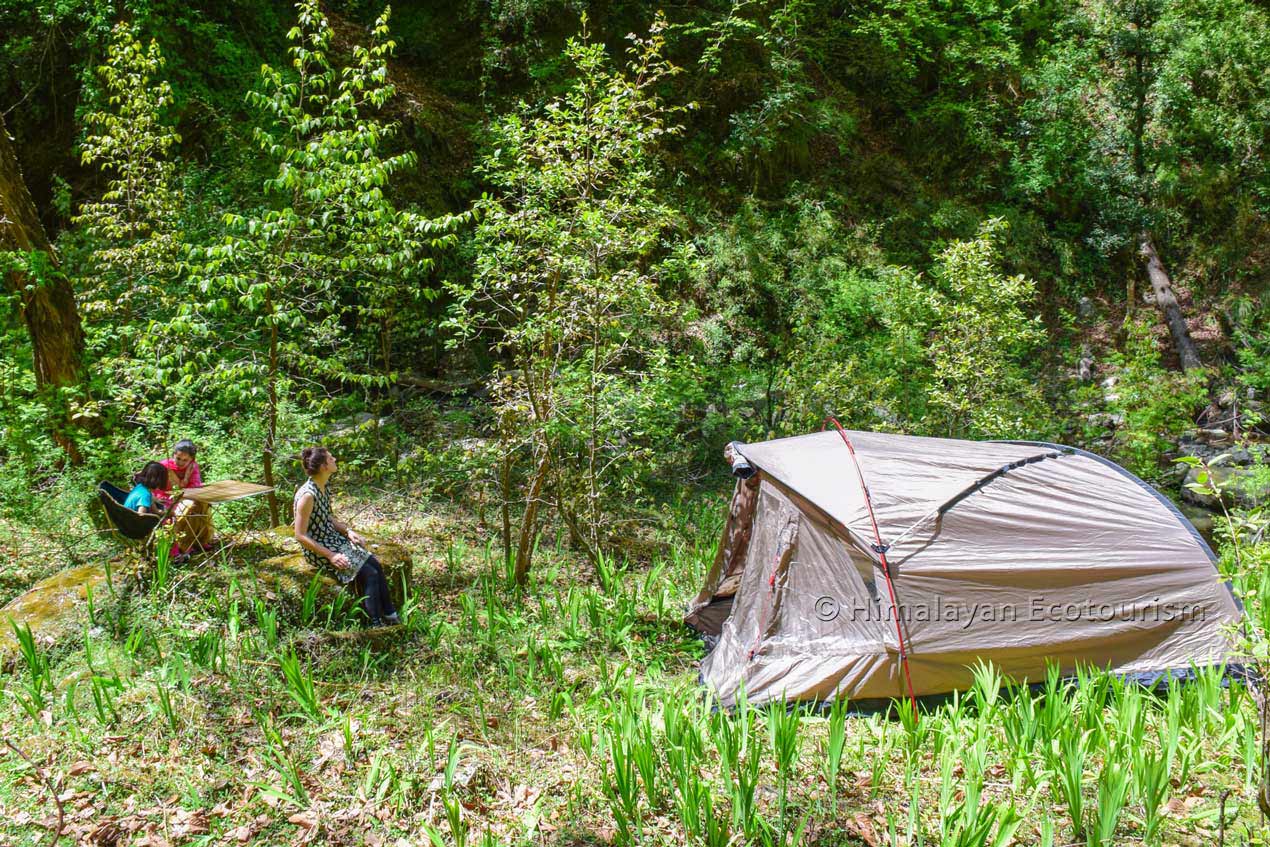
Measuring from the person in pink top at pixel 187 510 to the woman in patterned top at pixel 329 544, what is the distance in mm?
754

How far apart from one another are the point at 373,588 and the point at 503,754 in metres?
1.58

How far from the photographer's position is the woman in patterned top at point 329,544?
421 centimetres

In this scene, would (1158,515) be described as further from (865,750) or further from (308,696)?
(308,696)

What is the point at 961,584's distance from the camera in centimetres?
392

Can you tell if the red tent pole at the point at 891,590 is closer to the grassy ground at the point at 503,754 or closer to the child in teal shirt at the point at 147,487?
the grassy ground at the point at 503,754

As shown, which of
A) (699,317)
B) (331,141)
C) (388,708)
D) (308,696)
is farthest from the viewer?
(699,317)

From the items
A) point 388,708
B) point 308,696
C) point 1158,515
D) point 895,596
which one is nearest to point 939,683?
point 895,596

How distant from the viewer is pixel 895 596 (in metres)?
3.81

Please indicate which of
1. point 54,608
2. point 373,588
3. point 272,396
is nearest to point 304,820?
point 373,588

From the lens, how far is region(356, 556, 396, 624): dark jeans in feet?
14.4

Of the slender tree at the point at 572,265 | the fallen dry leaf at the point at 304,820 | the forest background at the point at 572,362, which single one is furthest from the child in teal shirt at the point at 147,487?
the fallen dry leaf at the point at 304,820

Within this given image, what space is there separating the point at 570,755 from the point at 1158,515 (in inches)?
142

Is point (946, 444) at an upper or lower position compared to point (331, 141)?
lower

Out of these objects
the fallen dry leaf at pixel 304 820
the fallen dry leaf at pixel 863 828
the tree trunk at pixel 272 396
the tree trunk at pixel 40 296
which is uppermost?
the tree trunk at pixel 40 296
